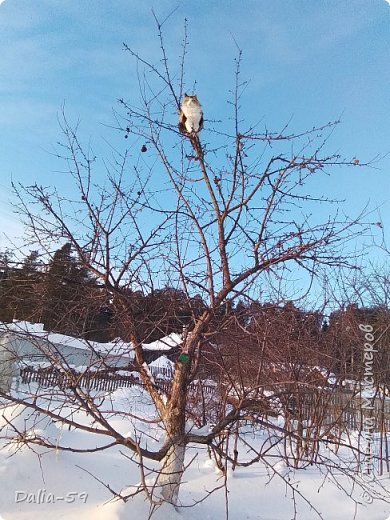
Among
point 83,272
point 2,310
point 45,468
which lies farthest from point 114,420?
point 83,272

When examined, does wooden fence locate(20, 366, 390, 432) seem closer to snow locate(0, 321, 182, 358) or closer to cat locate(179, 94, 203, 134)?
snow locate(0, 321, 182, 358)

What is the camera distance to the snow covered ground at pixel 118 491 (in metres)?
2.78

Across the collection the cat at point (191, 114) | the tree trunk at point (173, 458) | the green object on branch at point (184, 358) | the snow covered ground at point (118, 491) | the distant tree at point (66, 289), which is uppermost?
the cat at point (191, 114)

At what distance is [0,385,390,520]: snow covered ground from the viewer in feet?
9.11

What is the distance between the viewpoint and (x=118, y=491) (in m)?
3.69

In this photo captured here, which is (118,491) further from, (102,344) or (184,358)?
(184,358)

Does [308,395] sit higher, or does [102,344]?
[102,344]

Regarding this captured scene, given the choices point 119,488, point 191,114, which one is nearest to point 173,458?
point 119,488

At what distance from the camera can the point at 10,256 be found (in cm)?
257

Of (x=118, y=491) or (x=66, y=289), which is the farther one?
(x=118, y=491)

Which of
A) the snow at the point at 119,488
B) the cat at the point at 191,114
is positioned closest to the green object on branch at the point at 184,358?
the snow at the point at 119,488

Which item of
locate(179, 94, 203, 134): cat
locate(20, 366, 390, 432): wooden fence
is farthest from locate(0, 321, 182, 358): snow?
locate(179, 94, 203, 134): cat

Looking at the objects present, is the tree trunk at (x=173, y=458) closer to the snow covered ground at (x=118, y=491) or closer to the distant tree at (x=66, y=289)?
the snow covered ground at (x=118, y=491)

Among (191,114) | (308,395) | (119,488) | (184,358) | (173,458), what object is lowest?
(119,488)
